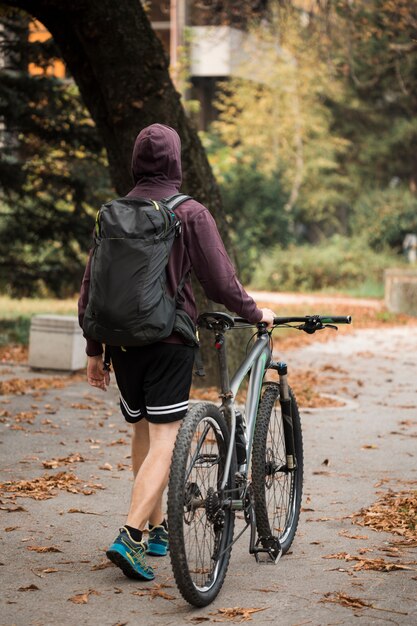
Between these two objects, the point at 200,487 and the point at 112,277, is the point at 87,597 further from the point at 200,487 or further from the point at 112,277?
the point at 112,277

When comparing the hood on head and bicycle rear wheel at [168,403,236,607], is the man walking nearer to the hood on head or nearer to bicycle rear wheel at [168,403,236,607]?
the hood on head

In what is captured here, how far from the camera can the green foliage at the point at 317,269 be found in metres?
29.2

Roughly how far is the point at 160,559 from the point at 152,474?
75cm

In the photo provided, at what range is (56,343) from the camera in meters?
13.1

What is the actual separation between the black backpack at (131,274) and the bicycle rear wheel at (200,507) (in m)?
0.40

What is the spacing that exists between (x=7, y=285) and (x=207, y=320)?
1325 cm

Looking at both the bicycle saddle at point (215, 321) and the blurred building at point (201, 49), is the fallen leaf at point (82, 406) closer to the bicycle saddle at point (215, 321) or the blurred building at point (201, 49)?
the bicycle saddle at point (215, 321)

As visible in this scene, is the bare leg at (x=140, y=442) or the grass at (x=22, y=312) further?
the grass at (x=22, y=312)

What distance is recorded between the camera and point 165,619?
4.58 meters

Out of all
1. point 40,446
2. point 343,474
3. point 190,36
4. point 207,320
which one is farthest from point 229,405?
point 190,36

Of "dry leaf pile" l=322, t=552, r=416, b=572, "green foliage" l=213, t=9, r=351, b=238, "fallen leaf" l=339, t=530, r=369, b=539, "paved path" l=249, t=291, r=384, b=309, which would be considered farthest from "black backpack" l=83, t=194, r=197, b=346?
"green foliage" l=213, t=9, r=351, b=238

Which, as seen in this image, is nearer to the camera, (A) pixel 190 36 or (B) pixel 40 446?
(B) pixel 40 446

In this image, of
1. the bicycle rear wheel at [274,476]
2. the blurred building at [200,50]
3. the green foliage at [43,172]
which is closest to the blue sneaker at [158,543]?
the bicycle rear wheel at [274,476]

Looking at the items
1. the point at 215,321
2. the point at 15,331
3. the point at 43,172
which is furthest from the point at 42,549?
the point at 15,331
